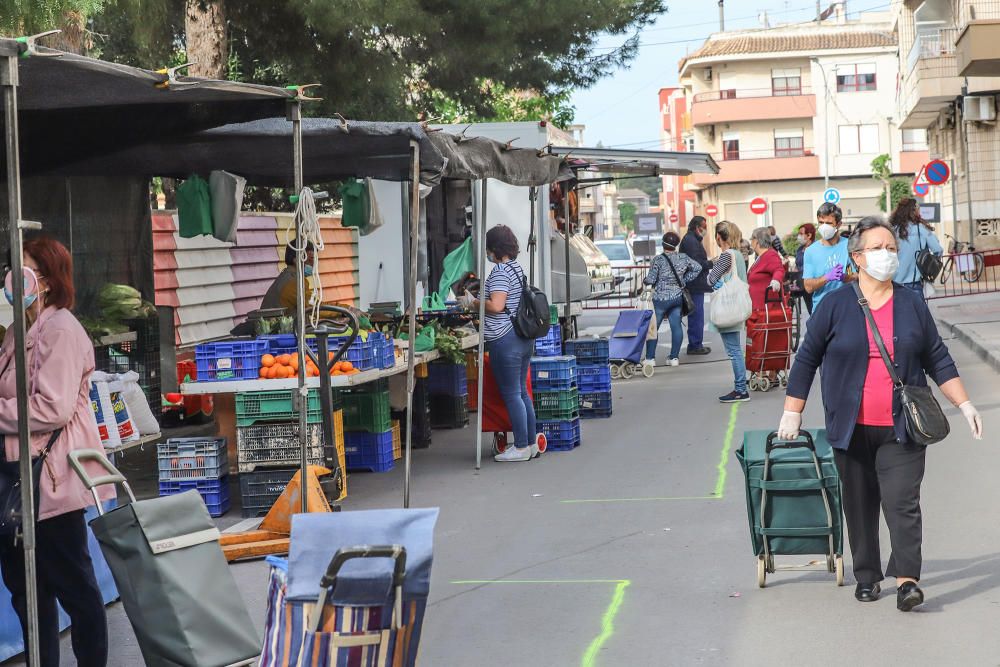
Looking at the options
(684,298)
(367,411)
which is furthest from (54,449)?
(684,298)

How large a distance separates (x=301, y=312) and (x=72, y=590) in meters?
2.61

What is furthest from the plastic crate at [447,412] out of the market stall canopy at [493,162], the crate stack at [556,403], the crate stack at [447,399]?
the market stall canopy at [493,162]

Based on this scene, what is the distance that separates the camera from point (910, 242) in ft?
43.3

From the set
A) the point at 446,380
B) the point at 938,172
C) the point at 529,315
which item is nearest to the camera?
the point at 529,315

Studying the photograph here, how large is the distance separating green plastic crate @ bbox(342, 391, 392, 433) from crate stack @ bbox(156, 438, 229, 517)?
1654mm

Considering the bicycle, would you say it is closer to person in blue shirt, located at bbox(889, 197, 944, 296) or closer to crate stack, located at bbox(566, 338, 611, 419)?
person in blue shirt, located at bbox(889, 197, 944, 296)

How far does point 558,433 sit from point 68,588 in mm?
7616

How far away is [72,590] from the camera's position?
5.43 meters

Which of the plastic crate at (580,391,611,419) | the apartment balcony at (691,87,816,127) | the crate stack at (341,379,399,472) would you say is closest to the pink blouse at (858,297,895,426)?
the crate stack at (341,379,399,472)

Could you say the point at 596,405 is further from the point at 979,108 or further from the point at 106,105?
the point at 979,108

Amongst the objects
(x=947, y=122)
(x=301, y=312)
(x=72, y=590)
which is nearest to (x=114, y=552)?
(x=72, y=590)

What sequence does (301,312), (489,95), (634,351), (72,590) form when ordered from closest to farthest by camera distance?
(72,590) < (301,312) < (634,351) < (489,95)

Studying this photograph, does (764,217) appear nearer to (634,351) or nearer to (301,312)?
(634,351)

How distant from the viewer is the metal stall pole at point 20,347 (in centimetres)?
491
